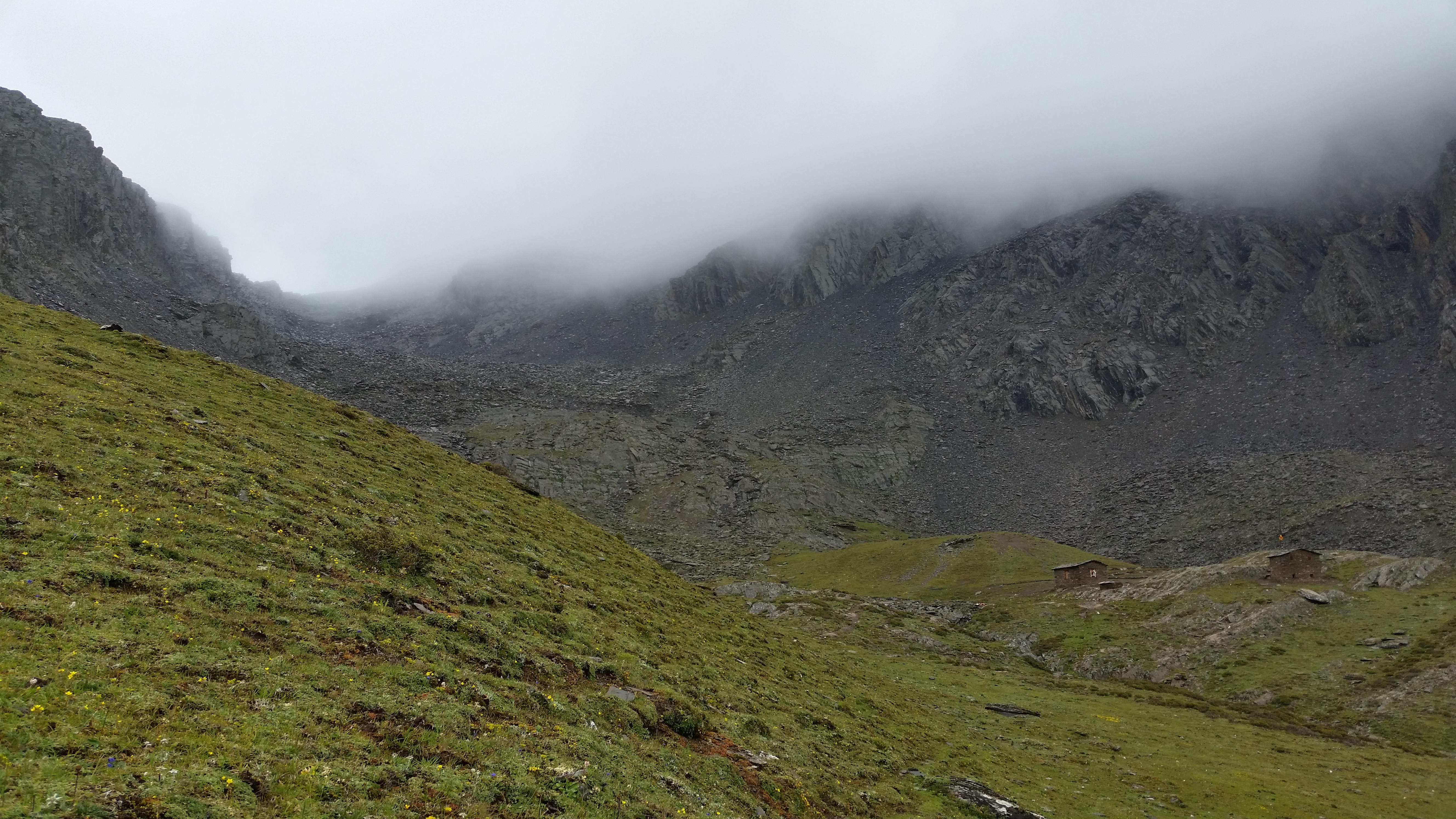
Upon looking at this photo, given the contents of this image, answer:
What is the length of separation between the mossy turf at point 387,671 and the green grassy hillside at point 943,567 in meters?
54.9

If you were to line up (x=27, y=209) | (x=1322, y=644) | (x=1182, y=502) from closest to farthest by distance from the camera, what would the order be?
(x=1322, y=644) → (x=1182, y=502) → (x=27, y=209)

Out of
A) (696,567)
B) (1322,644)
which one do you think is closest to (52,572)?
(1322,644)

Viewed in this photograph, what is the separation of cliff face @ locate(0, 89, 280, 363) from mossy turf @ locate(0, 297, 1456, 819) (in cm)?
13300

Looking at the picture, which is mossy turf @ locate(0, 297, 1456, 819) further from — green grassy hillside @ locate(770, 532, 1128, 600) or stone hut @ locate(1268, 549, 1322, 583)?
green grassy hillside @ locate(770, 532, 1128, 600)

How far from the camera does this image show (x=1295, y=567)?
81875 millimetres

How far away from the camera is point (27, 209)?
160125 millimetres

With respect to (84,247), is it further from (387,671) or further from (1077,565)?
(1077,565)

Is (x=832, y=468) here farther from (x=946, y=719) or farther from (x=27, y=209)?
(x=27, y=209)

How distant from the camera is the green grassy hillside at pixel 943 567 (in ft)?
360

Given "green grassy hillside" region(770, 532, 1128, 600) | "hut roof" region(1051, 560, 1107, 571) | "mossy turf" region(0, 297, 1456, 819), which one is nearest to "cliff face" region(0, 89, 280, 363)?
"mossy turf" region(0, 297, 1456, 819)

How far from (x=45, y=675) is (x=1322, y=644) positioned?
88.4 m

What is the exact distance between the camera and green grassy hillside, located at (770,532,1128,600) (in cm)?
10969

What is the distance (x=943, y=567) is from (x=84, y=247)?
20218 cm

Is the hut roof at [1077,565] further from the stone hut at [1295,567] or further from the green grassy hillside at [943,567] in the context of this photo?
the stone hut at [1295,567]
